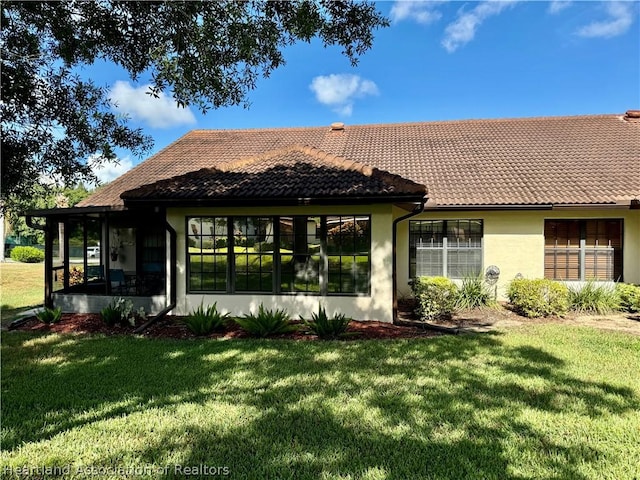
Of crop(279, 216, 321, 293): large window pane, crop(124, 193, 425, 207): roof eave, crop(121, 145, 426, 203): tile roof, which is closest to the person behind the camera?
crop(124, 193, 425, 207): roof eave

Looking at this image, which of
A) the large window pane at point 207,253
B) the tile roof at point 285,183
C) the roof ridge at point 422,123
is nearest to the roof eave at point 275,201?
the tile roof at point 285,183

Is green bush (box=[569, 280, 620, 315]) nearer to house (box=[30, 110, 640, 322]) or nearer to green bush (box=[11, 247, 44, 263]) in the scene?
house (box=[30, 110, 640, 322])

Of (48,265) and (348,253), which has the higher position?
(348,253)

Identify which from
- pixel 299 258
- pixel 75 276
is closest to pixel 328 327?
pixel 299 258

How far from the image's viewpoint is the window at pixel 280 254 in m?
8.91

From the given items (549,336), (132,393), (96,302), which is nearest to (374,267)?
(549,336)

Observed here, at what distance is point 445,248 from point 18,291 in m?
17.3

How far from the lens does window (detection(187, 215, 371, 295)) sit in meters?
8.91

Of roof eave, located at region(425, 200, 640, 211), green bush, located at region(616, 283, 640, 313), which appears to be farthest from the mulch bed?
green bush, located at region(616, 283, 640, 313)

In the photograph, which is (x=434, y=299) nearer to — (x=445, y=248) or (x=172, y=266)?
(x=445, y=248)

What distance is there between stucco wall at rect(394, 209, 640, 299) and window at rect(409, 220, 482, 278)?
10.0 inches

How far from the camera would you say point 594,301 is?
9.96 m

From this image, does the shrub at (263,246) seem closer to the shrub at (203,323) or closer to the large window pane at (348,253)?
the large window pane at (348,253)

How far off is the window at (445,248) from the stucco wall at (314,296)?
325cm
